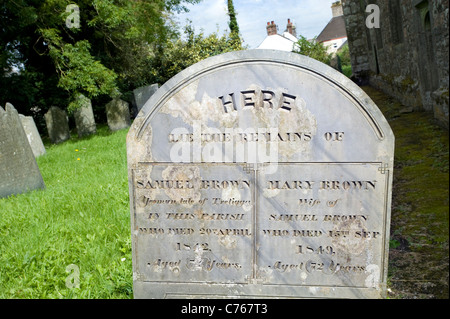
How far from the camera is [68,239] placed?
3660 mm

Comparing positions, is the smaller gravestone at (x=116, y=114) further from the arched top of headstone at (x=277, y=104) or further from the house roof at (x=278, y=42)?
the house roof at (x=278, y=42)

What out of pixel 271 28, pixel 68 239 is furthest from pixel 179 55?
pixel 271 28

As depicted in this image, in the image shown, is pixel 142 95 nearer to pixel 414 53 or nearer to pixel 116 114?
pixel 116 114

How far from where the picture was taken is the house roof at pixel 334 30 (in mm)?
45544

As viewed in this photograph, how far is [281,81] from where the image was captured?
2.26 m

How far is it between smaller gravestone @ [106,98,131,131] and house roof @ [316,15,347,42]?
39.2 meters

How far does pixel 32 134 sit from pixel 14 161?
11.1ft

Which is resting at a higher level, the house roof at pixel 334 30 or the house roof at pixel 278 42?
the house roof at pixel 334 30

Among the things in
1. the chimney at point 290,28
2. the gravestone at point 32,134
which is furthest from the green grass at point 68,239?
the chimney at point 290,28

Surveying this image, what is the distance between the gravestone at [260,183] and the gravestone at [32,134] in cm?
716

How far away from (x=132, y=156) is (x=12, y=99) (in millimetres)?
13034

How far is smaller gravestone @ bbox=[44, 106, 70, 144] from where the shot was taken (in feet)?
36.2
